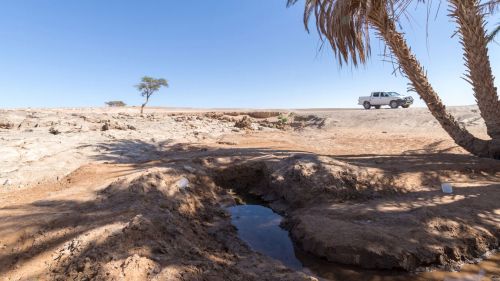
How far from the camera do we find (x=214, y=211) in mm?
5633

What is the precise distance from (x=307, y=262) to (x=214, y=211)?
204 centimetres

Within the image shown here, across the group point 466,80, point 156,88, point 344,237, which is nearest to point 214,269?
point 344,237

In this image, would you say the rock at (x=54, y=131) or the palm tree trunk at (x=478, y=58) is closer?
the palm tree trunk at (x=478, y=58)

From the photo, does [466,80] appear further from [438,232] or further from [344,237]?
[344,237]

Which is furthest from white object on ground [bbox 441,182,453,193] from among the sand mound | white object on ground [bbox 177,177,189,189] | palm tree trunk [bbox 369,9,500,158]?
white object on ground [bbox 177,177,189,189]

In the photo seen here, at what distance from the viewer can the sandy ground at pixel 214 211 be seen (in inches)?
132

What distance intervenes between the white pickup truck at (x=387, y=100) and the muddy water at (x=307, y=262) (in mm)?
23410

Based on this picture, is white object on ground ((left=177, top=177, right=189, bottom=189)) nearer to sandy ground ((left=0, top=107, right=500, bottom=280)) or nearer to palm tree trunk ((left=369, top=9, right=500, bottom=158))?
sandy ground ((left=0, top=107, right=500, bottom=280))

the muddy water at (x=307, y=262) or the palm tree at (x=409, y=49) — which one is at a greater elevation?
the palm tree at (x=409, y=49)

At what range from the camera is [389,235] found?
13.9ft

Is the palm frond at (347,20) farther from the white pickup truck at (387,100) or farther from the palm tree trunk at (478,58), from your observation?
the white pickup truck at (387,100)

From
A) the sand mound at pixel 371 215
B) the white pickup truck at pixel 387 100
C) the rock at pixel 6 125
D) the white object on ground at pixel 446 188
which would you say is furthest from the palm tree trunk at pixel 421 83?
the white pickup truck at pixel 387 100

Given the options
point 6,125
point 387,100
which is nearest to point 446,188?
point 6,125

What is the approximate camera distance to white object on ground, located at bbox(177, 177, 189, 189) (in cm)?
581
